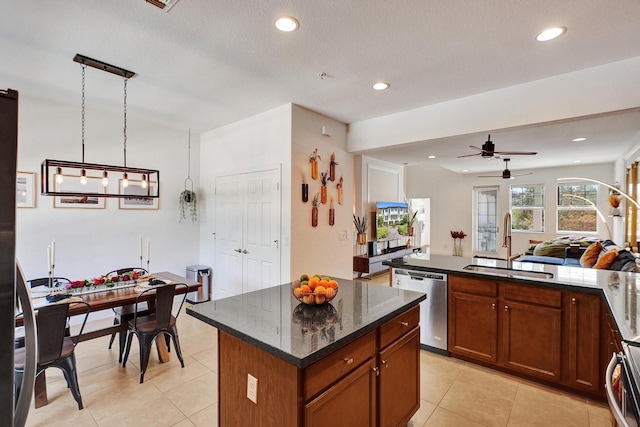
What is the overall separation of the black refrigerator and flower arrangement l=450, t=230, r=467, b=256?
9784 millimetres

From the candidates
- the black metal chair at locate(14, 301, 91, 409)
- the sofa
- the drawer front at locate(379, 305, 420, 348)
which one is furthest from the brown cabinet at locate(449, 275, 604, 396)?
the black metal chair at locate(14, 301, 91, 409)

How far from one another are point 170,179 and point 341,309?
4.19m

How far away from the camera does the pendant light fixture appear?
2809 mm

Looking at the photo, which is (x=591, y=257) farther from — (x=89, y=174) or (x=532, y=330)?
(x=89, y=174)

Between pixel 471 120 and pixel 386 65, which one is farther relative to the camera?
pixel 471 120

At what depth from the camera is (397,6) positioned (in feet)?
6.77

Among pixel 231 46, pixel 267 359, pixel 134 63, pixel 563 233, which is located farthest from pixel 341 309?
pixel 563 233

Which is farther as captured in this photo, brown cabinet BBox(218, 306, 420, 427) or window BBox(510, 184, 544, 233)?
window BBox(510, 184, 544, 233)

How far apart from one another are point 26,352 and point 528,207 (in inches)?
402

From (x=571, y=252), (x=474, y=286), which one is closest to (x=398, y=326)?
(x=474, y=286)

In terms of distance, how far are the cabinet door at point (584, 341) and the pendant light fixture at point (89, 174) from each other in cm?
392

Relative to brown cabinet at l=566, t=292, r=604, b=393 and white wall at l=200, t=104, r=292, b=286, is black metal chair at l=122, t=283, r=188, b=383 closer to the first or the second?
white wall at l=200, t=104, r=292, b=286

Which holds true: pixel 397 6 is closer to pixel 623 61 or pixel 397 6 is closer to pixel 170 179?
pixel 623 61

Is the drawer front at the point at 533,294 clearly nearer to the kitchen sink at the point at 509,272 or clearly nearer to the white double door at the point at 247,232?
the kitchen sink at the point at 509,272
